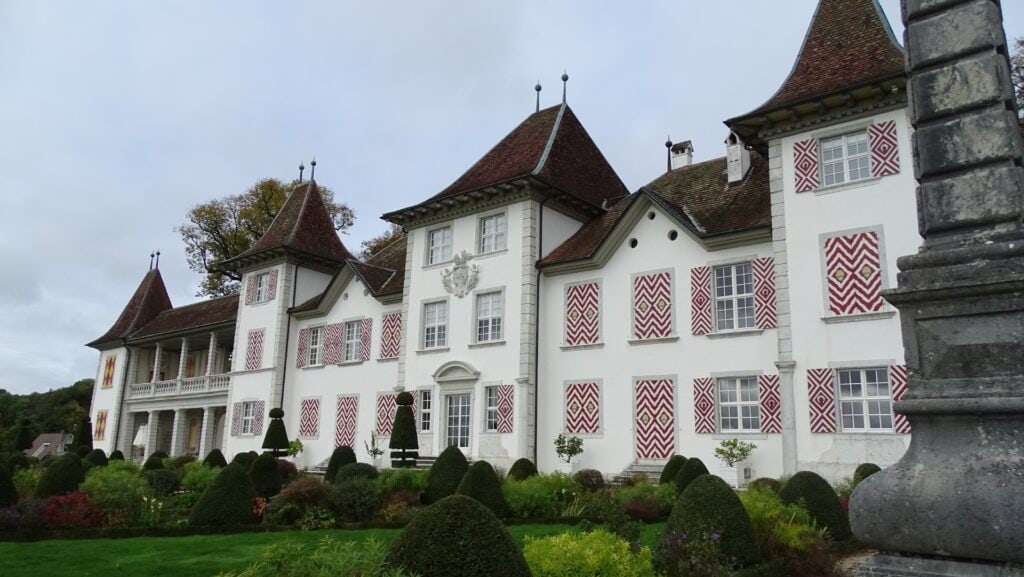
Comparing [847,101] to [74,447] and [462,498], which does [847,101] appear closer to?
[462,498]

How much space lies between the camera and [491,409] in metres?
22.2

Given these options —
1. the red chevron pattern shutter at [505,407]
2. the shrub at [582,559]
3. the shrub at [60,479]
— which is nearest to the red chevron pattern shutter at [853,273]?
the red chevron pattern shutter at [505,407]

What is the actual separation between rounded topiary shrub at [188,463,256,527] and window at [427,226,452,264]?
41.3 feet

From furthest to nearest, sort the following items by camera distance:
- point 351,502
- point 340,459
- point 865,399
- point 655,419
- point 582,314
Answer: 1. point 582,314
2. point 340,459
3. point 655,419
4. point 865,399
5. point 351,502

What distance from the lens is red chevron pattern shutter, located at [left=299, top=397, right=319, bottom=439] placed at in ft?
92.6

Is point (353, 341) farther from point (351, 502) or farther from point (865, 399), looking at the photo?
point (865, 399)

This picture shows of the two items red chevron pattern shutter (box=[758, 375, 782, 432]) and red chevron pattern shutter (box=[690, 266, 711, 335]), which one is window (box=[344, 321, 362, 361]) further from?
red chevron pattern shutter (box=[758, 375, 782, 432])

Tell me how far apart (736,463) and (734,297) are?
405 centimetres

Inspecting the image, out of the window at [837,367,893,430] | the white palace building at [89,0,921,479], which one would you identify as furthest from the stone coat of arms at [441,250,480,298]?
the window at [837,367,893,430]

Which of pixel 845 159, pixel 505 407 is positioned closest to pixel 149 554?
pixel 505 407

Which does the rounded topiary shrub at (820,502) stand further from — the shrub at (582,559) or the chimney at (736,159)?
the chimney at (736,159)

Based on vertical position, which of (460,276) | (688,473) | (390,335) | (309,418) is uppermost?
(460,276)

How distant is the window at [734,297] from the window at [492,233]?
23.2ft

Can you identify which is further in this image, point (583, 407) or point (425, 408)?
point (425, 408)
